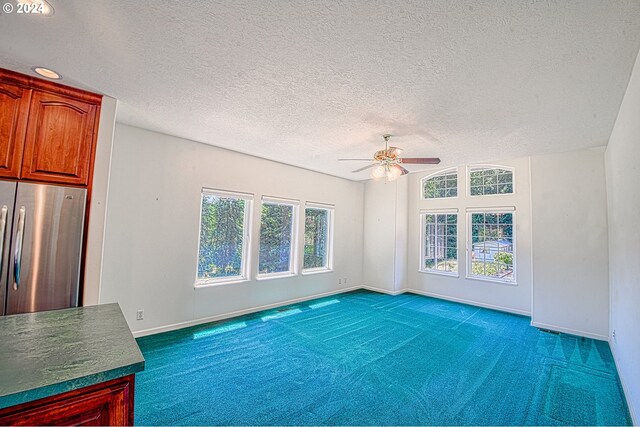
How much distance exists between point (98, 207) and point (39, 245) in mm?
518

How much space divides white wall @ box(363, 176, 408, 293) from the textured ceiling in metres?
3.12

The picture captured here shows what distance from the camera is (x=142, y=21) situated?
67.1 inches

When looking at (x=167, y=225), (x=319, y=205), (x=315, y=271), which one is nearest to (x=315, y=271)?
(x=315, y=271)

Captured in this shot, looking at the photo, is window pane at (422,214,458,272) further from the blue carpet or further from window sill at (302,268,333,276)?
window sill at (302,268,333,276)

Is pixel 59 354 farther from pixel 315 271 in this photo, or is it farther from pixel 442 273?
pixel 442 273

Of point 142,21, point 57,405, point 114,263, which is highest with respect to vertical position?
point 142,21

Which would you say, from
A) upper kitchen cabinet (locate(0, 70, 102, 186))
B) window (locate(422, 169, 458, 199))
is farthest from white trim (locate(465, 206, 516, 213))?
upper kitchen cabinet (locate(0, 70, 102, 186))

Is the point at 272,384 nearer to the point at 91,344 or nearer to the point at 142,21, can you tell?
the point at 91,344

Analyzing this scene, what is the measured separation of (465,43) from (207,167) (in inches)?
142

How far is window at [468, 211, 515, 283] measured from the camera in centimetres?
530

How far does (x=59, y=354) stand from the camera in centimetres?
121

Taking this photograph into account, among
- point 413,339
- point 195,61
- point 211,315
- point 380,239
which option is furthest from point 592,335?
point 195,61

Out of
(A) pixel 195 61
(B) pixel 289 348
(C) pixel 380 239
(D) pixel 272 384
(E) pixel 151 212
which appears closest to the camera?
(A) pixel 195 61

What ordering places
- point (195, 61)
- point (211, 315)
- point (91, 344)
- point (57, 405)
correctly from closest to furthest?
point (57, 405), point (91, 344), point (195, 61), point (211, 315)
